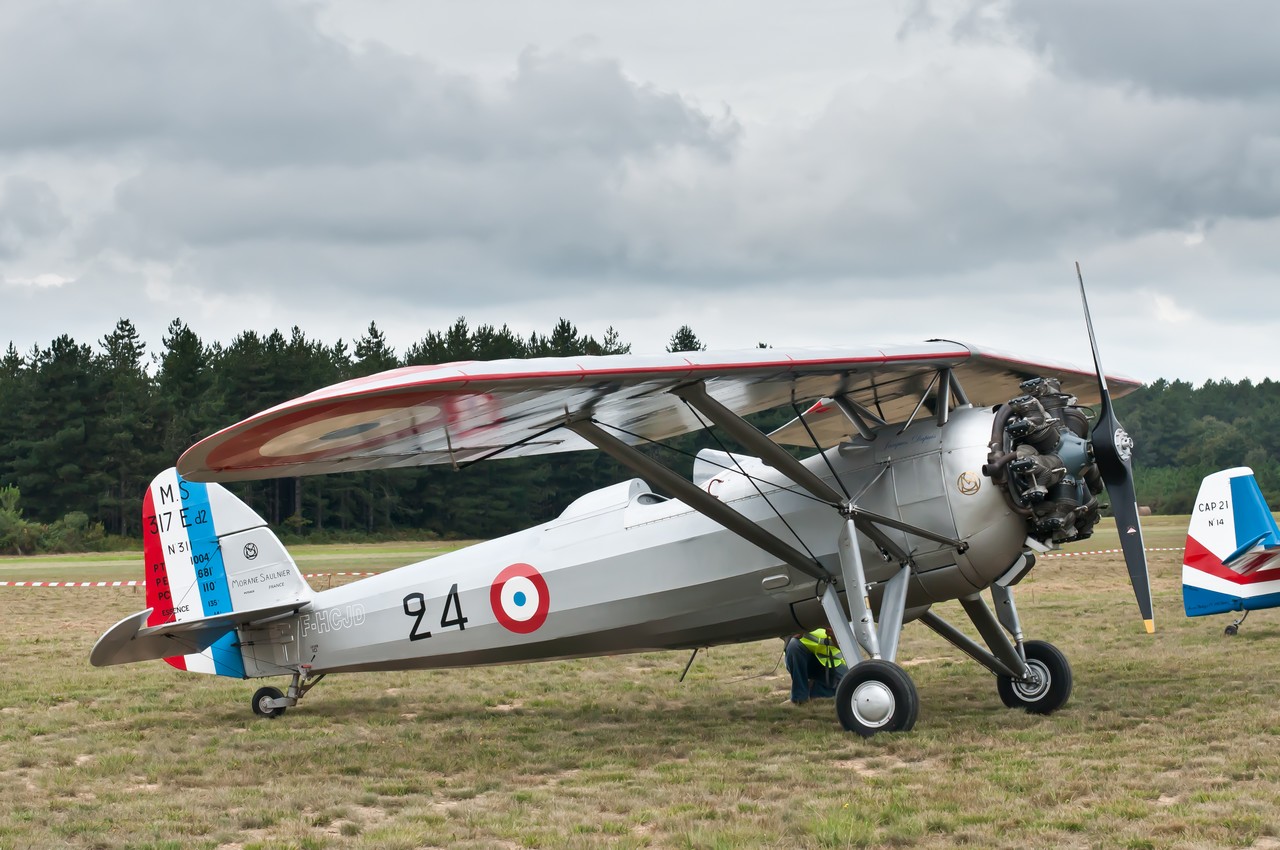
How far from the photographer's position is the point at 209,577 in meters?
11.3

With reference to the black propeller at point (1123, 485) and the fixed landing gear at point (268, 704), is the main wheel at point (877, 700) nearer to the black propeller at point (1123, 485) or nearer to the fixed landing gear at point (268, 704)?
the black propeller at point (1123, 485)

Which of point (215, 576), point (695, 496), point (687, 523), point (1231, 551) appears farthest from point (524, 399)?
point (1231, 551)

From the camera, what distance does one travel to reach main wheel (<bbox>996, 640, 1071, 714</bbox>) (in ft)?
31.9

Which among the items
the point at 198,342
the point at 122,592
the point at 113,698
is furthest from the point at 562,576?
the point at 198,342

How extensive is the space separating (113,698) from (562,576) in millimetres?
5178

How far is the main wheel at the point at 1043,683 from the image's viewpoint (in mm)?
9711

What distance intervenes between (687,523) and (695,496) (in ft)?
3.10

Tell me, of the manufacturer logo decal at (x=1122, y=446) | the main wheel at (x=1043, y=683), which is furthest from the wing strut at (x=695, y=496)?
the manufacturer logo decal at (x=1122, y=446)

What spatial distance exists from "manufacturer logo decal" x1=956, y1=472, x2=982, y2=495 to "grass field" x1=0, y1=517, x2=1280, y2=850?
5.63ft

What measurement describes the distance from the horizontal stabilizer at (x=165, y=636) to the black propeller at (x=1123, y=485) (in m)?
7.07

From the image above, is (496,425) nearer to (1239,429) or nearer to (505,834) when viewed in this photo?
(505,834)

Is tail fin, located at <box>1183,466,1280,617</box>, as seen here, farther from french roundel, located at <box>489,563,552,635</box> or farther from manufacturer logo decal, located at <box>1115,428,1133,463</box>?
french roundel, located at <box>489,563,552,635</box>

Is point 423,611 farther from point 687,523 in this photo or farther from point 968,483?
point 968,483

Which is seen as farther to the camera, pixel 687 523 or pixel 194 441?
pixel 194 441
